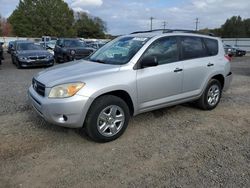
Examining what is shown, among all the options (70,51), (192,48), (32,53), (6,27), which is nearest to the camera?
(192,48)

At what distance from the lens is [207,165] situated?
3967 millimetres

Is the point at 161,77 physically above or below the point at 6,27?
below

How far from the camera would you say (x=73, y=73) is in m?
4.75

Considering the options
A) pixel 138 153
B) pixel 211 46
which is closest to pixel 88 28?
pixel 211 46

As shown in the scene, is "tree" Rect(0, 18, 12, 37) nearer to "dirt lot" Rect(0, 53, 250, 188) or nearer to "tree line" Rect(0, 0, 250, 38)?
"tree line" Rect(0, 0, 250, 38)

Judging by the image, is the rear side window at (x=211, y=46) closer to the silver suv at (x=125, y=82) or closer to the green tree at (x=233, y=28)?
the silver suv at (x=125, y=82)

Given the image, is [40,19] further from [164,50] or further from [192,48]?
[164,50]

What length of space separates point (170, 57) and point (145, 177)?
8.54 ft

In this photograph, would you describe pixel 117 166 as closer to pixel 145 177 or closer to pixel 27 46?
pixel 145 177

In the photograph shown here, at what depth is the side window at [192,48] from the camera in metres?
5.83

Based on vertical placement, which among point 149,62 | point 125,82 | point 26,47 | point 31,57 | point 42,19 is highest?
point 42,19

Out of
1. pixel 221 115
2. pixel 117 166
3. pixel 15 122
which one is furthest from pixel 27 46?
pixel 117 166

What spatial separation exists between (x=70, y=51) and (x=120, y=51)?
12.6 m

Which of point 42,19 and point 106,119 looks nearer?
point 106,119
